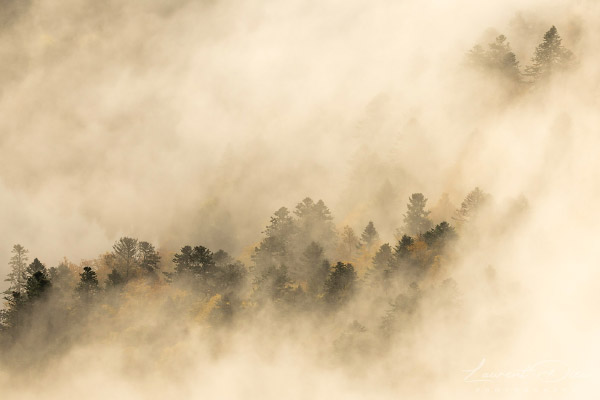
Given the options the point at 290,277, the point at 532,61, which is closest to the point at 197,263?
the point at 290,277

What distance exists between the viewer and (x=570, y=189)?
7681 centimetres

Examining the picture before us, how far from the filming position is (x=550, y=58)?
93125 millimetres

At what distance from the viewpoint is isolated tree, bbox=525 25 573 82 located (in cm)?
9300

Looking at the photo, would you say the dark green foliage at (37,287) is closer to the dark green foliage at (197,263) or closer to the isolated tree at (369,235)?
the dark green foliage at (197,263)

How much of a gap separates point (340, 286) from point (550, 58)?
51202 mm

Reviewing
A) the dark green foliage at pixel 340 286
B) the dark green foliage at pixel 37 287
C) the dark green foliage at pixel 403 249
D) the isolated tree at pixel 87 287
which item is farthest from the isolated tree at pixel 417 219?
the dark green foliage at pixel 37 287

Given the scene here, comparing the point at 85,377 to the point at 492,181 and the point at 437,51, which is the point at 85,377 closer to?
the point at 492,181

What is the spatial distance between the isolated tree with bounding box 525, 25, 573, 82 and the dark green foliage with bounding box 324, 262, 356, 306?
47.1 meters

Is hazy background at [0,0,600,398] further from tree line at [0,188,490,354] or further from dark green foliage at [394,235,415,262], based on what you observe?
dark green foliage at [394,235,415,262]

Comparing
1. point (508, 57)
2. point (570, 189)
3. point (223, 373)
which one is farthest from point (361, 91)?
point (223, 373)

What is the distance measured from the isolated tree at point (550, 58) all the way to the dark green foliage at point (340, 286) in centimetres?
4712

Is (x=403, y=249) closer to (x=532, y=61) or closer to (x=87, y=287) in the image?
(x=87, y=287)

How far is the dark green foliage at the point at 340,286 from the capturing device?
7038 cm

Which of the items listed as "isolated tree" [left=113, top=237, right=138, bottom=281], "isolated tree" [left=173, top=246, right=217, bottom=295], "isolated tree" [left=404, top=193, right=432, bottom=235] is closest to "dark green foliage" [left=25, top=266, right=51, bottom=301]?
"isolated tree" [left=113, top=237, right=138, bottom=281]
